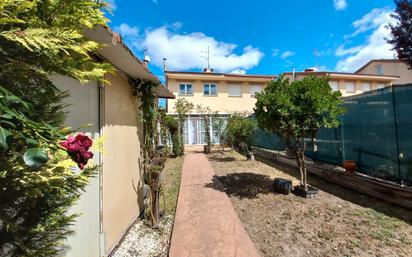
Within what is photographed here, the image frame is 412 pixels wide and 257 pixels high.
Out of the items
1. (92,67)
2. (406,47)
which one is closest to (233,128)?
(406,47)

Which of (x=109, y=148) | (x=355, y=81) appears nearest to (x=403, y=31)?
(x=109, y=148)

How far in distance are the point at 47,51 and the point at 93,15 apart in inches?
13.5

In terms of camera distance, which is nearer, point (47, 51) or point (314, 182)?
point (47, 51)

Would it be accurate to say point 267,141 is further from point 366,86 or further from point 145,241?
point 366,86

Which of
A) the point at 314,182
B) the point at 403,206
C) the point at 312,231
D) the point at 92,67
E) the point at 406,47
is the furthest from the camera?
the point at 406,47

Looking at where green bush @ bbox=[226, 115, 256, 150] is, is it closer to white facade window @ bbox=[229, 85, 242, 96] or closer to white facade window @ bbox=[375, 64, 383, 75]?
white facade window @ bbox=[229, 85, 242, 96]

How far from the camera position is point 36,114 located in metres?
1.19

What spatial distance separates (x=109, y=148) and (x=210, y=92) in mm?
17333

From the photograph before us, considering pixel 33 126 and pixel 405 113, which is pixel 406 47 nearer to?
pixel 405 113

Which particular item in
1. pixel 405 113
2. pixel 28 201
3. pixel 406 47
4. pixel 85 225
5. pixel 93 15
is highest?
pixel 406 47

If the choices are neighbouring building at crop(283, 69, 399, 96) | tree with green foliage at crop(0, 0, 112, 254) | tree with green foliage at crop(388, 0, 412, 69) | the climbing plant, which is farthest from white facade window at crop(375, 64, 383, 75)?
tree with green foliage at crop(0, 0, 112, 254)

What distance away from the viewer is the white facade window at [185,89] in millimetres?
19547

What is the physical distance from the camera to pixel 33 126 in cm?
92

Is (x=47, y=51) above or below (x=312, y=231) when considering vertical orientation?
above
